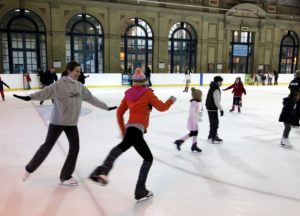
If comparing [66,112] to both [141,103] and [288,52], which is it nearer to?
[141,103]

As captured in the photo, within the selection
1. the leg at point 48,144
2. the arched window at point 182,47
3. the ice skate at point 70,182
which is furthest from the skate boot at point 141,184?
the arched window at point 182,47

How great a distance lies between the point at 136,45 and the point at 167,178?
18.5m

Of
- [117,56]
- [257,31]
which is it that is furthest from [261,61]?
[117,56]

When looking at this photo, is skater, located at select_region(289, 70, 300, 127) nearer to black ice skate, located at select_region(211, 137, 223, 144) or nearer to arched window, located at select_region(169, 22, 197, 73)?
black ice skate, located at select_region(211, 137, 223, 144)

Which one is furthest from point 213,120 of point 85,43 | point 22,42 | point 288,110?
point 22,42

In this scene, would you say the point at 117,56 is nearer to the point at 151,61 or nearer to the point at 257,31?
the point at 151,61

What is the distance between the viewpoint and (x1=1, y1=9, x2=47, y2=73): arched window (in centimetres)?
1755

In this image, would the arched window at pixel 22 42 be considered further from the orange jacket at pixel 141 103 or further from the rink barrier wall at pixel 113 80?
the orange jacket at pixel 141 103

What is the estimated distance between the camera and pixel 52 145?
317 cm

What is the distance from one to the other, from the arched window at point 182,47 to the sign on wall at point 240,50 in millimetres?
4248

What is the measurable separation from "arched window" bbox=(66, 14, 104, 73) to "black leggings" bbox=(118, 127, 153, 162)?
17.6 metres

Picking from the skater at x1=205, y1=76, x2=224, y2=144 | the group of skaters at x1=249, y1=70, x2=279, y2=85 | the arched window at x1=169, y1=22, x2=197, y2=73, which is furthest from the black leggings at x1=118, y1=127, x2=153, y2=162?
the group of skaters at x1=249, y1=70, x2=279, y2=85

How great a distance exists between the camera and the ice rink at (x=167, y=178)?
2797 millimetres

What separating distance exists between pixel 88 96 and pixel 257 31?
24894 mm
